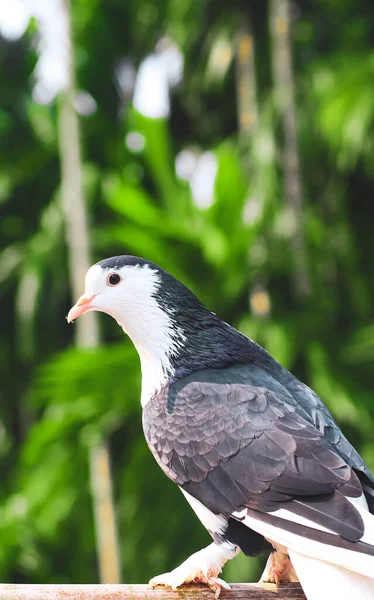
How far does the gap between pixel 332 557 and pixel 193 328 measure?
1.08 m

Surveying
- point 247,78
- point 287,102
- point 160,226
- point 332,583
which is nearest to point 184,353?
point 332,583

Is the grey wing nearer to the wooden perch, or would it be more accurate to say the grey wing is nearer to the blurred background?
the wooden perch

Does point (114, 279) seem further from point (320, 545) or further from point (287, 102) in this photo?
point (287, 102)

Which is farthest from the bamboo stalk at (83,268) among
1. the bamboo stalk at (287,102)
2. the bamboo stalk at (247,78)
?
the bamboo stalk at (287,102)

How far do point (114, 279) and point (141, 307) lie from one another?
5.7 inches

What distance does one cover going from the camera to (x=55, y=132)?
478 inches

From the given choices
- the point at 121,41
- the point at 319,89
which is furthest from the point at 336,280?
the point at 121,41

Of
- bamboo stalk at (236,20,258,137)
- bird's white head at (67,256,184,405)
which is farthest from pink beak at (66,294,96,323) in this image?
bamboo stalk at (236,20,258,137)

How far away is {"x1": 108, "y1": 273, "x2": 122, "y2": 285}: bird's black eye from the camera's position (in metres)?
3.19

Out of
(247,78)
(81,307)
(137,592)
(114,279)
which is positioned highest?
(247,78)

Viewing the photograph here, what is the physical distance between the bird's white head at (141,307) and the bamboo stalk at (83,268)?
5748 mm

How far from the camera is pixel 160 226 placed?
7844mm

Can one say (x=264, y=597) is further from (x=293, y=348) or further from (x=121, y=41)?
(x=121, y=41)

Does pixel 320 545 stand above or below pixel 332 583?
above
